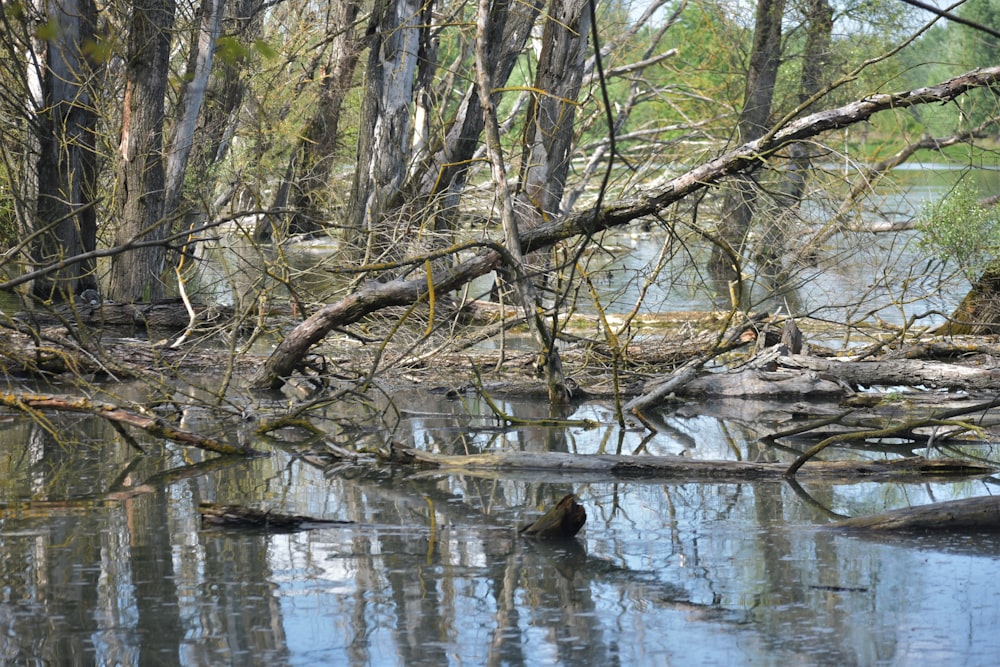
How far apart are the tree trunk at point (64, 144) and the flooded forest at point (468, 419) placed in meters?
0.04

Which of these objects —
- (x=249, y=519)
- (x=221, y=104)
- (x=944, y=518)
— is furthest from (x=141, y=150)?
(x=944, y=518)

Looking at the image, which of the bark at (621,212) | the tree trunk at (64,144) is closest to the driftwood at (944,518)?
the bark at (621,212)

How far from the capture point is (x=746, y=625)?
3545mm

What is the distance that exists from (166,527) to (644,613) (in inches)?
84.2

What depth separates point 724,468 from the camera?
5.73 metres

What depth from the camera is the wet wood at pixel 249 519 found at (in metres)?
4.73

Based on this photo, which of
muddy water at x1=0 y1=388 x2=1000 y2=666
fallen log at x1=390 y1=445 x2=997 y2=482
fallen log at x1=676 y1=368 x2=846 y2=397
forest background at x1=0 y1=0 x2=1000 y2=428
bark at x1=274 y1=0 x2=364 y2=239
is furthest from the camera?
bark at x1=274 y1=0 x2=364 y2=239

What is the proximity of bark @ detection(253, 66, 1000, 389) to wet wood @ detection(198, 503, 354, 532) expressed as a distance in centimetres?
292

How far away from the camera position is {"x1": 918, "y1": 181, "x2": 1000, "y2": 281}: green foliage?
12688 mm

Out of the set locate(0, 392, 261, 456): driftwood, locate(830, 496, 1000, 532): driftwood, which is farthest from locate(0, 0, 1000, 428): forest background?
locate(830, 496, 1000, 532): driftwood

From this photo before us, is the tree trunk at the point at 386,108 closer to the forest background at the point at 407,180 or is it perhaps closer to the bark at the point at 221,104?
the forest background at the point at 407,180

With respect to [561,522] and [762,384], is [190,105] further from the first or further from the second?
[561,522]

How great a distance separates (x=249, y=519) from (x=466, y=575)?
111 cm

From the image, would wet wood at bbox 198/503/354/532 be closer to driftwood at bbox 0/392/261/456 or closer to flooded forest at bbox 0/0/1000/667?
flooded forest at bbox 0/0/1000/667
